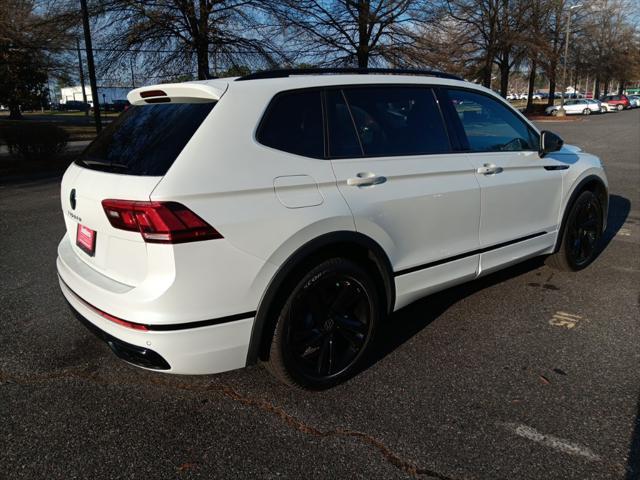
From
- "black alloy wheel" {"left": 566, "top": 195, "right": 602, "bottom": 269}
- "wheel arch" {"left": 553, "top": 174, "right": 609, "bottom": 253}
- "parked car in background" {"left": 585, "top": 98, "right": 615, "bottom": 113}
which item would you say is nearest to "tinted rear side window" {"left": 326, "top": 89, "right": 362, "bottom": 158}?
"wheel arch" {"left": 553, "top": 174, "right": 609, "bottom": 253}

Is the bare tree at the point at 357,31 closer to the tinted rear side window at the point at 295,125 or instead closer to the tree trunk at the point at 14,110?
the tinted rear side window at the point at 295,125

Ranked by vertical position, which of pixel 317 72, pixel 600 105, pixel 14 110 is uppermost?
pixel 317 72

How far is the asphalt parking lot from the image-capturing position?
2389 millimetres

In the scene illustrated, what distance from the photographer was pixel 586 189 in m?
4.82

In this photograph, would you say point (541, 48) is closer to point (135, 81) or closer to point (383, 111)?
point (135, 81)

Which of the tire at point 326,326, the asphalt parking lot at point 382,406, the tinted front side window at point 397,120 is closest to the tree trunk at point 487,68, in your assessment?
the asphalt parking lot at point 382,406

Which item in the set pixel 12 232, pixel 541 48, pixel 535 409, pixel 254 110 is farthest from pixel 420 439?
pixel 541 48

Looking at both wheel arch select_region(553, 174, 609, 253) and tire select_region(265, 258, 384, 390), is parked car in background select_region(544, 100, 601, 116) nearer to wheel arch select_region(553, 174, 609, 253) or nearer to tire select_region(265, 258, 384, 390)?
wheel arch select_region(553, 174, 609, 253)

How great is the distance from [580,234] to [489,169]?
1.77 metres

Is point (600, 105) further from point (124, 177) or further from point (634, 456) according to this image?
point (124, 177)

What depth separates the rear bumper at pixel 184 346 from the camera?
238 cm

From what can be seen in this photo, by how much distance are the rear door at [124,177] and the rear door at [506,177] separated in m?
2.02

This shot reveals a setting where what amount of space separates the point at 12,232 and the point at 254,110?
552 centimetres

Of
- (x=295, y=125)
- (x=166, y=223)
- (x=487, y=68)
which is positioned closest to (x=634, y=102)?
(x=487, y=68)
